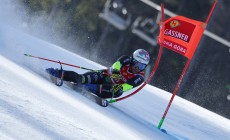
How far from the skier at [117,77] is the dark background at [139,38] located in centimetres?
2277

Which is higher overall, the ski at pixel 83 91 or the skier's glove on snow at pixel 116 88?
the skier's glove on snow at pixel 116 88

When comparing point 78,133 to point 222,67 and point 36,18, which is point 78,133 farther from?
point 222,67

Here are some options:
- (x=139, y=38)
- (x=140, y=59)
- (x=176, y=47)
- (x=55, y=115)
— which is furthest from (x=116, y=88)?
(x=139, y=38)

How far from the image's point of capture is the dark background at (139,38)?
32.6 metres

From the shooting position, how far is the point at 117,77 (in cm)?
869

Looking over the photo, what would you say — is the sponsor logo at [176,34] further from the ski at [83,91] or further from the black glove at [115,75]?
the ski at [83,91]

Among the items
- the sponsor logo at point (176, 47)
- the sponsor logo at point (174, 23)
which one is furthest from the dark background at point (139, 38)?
the sponsor logo at point (174, 23)

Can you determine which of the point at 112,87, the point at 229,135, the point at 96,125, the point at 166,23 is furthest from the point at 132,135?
the point at 229,135

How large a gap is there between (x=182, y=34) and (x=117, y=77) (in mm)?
1351

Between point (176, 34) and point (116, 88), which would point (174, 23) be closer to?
point (176, 34)

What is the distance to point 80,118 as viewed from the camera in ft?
19.4

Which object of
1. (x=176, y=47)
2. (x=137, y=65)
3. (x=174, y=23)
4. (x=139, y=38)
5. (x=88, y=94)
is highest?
(x=174, y=23)

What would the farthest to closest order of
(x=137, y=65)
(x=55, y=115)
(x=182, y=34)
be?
(x=137, y=65) → (x=182, y=34) → (x=55, y=115)

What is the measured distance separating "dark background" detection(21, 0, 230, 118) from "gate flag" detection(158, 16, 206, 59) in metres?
23.0
